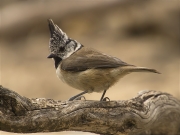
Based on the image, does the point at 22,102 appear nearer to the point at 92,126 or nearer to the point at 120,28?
the point at 92,126

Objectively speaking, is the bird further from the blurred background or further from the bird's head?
the blurred background

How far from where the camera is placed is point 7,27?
477 inches

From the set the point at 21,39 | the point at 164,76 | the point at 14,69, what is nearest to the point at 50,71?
the point at 14,69

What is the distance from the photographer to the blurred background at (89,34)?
10703 millimetres

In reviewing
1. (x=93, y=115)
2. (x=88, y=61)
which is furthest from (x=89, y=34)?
(x=93, y=115)

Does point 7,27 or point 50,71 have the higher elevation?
point 7,27

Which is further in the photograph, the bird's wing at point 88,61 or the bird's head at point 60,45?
the bird's head at point 60,45

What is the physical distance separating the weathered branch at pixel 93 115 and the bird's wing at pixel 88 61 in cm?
53

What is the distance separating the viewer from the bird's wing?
5426 millimetres

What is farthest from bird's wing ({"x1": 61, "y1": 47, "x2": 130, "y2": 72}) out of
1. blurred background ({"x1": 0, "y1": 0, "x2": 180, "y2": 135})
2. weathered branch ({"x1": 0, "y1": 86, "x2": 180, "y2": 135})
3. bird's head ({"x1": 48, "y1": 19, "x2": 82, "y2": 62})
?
blurred background ({"x1": 0, "y1": 0, "x2": 180, "y2": 135})

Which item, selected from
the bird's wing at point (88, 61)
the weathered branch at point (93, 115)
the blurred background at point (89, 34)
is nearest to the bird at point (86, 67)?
the bird's wing at point (88, 61)

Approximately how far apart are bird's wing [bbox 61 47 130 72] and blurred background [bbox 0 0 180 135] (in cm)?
444

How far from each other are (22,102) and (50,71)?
684 cm

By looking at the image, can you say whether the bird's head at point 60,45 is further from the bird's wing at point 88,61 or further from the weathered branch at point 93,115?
the weathered branch at point 93,115
